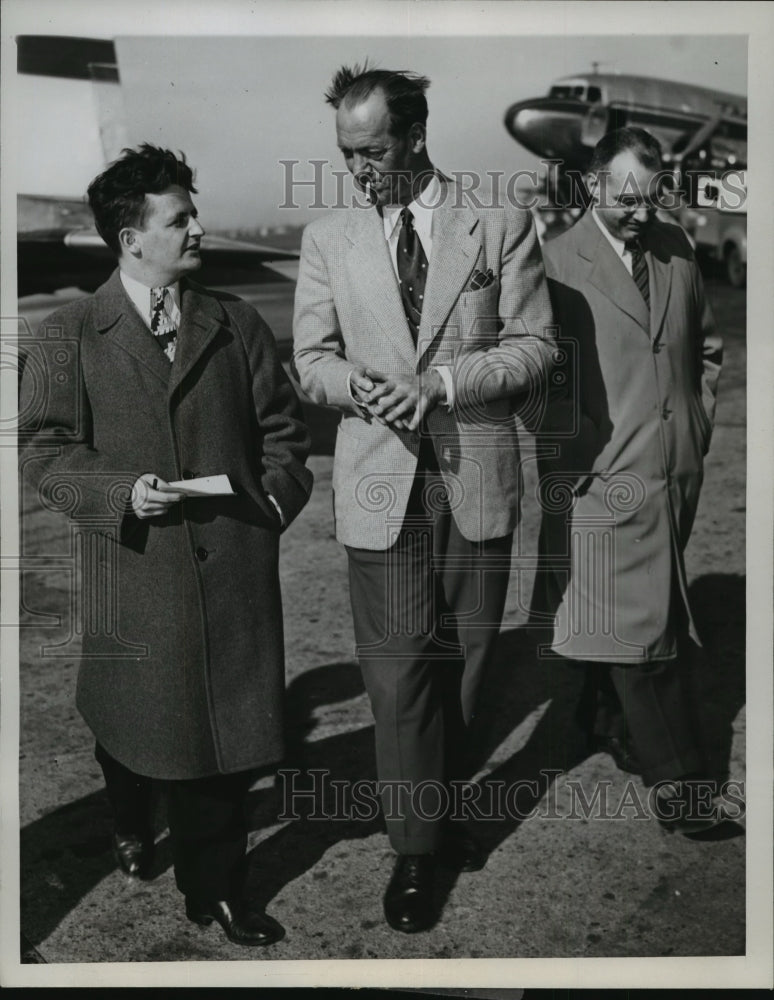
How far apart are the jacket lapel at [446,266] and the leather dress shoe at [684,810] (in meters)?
1.57

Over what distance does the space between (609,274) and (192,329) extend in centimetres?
124

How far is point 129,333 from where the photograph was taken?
3.38 meters

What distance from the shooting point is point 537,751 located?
4.17 m

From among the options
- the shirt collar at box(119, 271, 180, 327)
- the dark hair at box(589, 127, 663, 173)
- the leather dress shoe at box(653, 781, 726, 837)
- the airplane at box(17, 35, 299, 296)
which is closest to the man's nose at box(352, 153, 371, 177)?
the airplane at box(17, 35, 299, 296)

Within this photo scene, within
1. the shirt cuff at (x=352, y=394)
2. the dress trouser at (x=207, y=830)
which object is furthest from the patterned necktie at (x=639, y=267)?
the dress trouser at (x=207, y=830)

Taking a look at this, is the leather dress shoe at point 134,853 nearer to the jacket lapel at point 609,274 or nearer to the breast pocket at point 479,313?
the breast pocket at point 479,313

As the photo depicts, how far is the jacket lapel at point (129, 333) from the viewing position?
3.38 meters

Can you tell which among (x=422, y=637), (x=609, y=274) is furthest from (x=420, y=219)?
(x=422, y=637)

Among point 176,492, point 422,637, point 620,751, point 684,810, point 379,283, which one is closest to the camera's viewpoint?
point 176,492

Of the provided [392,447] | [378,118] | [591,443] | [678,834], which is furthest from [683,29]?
[678,834]

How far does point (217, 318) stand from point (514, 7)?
48.7 inches

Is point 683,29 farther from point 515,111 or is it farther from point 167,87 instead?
point 167,87

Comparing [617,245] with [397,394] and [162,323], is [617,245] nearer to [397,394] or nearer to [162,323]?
[397,394]

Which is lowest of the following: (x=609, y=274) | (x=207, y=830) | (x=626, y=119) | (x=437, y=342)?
(x=207, y=830)
